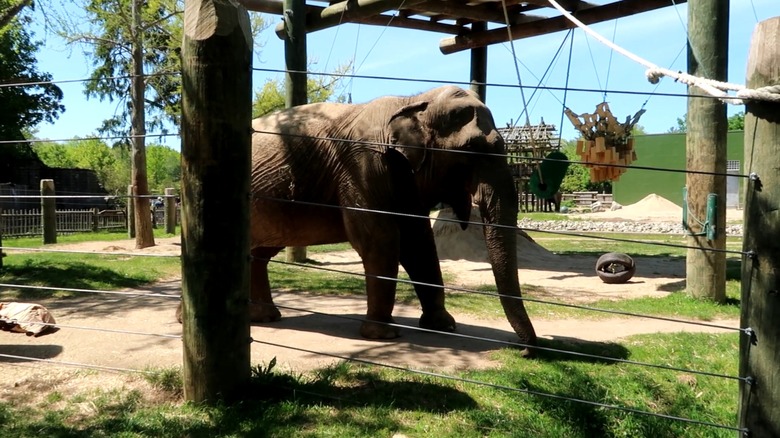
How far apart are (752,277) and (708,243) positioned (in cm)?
619

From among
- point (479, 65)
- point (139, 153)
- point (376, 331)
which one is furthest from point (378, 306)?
point (139, 153)

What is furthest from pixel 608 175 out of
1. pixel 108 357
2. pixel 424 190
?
pixel 108 357

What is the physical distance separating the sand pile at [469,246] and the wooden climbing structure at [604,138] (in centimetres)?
357

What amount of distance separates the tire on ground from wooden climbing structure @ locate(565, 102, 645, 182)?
5.29 ft

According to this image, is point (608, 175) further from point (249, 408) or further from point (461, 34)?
point (249, 408)

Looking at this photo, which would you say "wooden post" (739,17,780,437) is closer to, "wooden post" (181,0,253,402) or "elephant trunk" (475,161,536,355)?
"elephant trunk" (475,161,536,355)

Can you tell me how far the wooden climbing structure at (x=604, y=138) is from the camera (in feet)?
33.8

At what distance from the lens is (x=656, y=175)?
4044 cm

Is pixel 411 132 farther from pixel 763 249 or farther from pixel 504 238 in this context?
pixel 763 249

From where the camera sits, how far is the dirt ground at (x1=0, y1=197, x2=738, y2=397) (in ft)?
15.5

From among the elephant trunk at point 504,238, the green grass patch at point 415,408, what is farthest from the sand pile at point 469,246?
the green grass patch at point 415,408

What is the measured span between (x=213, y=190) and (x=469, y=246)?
35.7 ft

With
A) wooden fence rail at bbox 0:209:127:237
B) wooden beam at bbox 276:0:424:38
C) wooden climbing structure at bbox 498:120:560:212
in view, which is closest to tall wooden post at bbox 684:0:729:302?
wooden beam at bbox 276:0:424:38

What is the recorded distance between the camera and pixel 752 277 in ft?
8.97
